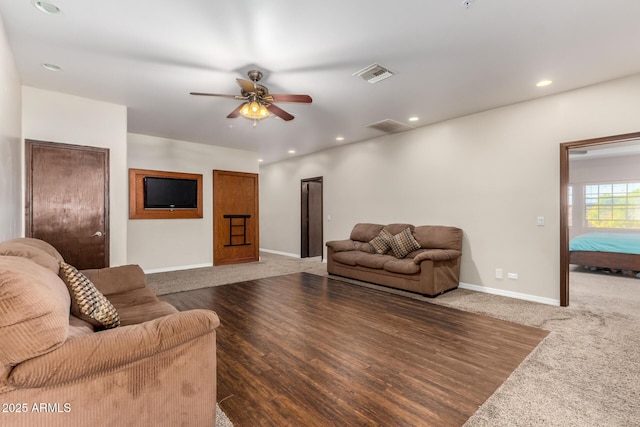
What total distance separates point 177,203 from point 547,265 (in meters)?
6.49

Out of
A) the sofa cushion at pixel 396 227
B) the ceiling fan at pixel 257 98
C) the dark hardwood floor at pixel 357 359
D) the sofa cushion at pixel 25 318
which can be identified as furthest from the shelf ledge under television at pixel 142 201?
the sofa cushion at pixel 25 318

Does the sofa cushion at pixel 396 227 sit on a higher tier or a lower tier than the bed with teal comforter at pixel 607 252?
higher

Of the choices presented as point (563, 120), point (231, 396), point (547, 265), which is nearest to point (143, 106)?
point (231, 396)

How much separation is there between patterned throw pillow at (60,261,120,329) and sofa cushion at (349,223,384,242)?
4.57 m

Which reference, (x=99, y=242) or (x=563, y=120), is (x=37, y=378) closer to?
(x=99, y=242)

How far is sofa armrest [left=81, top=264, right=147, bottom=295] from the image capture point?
266 cm

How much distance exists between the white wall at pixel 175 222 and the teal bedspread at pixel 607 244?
748cm

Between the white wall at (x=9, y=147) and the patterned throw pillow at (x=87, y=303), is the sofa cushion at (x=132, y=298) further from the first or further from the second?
the white wall at (x=9, y=147)

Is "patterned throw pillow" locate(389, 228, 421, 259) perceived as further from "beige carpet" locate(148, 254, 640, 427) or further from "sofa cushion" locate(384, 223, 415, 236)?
"beige carpet" locate(148, 254, 640, 427)

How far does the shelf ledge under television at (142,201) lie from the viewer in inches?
223

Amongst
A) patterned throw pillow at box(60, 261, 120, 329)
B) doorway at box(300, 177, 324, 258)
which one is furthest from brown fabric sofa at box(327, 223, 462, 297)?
patterned throw pillow at box(60, 261, 120, 329)

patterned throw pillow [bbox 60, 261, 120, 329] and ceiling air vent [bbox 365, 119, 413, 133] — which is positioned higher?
ceiling air vent [bbox 365, 119, 413, 133]

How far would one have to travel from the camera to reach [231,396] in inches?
76.7

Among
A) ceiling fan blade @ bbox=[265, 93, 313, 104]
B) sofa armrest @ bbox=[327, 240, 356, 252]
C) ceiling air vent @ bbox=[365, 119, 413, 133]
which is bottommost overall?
sofa armrest @ bbox=[327, 240, 356, 252]
